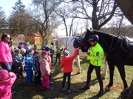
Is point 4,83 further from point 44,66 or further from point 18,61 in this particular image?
point 18,61

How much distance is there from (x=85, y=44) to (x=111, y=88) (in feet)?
5.76

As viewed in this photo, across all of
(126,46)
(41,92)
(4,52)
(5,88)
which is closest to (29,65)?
(41,92)

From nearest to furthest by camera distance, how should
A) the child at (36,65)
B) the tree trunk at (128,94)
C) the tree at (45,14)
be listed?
the tree trunk at (128,94) → the child at (36,65) → the tree at (45,14)

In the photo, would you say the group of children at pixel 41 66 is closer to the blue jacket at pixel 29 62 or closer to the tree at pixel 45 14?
the blue jacket at pixel 29 62

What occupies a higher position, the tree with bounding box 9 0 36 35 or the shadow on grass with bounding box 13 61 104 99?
the tree with bounding box 9 0 36 35

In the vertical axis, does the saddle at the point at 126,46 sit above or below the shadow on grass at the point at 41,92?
above

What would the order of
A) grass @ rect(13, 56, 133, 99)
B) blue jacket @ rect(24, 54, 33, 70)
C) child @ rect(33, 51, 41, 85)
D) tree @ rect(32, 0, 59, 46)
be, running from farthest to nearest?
tree @ rect(32, 0, 59, 46) → blue jacket @ rect(24, 54, 33, 70) → child @ rect(33, 51, 41, 85) → grass @ rect(13, 56, 133, 99)

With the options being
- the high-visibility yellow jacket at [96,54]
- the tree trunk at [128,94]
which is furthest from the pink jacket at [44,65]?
the tree trunk at [128,94]

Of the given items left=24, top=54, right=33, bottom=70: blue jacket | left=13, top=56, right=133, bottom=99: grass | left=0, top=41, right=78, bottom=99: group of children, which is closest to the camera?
left=13, top=56, right=133, bottom=99: grass

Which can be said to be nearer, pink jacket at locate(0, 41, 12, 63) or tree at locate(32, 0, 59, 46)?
pink jacket at locate(0, 41, 12, 63)

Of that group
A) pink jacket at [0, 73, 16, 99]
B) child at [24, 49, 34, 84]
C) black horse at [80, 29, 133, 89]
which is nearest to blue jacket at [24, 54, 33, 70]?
child at [24, 49, 34, 84]

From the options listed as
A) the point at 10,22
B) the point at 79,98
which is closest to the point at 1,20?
the point at 10,22

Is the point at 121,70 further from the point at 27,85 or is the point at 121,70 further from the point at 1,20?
the point at 1,20

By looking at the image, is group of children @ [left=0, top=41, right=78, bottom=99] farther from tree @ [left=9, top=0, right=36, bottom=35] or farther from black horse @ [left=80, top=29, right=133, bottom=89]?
tree @ [left=9, top=0, right=36, bottom=35]
